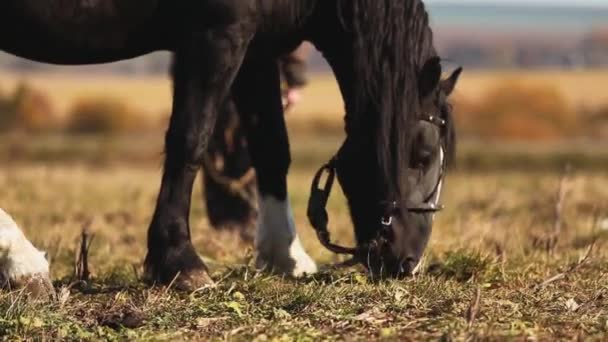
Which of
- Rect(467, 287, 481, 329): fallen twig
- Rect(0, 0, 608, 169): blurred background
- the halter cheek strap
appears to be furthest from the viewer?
Rect(0, 0, 608, 169): blurred background

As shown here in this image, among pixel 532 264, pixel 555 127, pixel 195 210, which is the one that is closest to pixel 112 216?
pixel 195 210

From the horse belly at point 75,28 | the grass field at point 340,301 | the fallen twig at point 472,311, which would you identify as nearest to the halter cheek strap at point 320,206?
the grass field at point 340,301

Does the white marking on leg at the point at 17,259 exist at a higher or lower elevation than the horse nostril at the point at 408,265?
higher

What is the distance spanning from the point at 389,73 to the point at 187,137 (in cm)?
95

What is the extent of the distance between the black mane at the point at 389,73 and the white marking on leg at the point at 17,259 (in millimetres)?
1560

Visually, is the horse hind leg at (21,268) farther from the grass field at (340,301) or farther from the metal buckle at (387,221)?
the metal buckle at (387,221)

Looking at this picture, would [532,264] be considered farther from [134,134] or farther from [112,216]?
[134,134]

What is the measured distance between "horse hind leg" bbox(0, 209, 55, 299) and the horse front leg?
1.78ft

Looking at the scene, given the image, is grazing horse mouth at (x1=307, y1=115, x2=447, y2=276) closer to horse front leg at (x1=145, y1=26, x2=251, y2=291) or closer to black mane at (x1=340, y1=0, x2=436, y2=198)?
black mane at (x1=340, y1=0, x2=436, y2=198)

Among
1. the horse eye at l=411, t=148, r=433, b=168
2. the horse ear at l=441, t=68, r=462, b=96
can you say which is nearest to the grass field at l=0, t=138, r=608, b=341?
the horse eye at l=411, t=148, r=433, b=168

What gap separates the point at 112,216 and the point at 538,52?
89.2 meters

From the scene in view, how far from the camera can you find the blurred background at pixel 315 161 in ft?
28.4

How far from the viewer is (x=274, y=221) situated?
5.86 m

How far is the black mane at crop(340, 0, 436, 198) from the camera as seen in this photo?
5.13 meters
